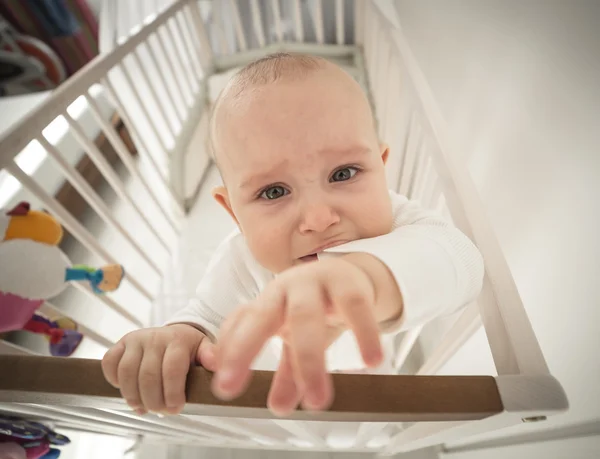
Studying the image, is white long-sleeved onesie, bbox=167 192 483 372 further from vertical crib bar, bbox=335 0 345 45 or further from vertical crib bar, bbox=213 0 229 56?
vertical crib bar, bbox=213 0 229 56

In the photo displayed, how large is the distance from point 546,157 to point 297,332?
431 mm

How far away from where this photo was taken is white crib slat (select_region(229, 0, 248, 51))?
1725 mm

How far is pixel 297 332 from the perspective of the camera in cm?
22

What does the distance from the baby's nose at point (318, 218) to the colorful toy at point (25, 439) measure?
516 millimetres

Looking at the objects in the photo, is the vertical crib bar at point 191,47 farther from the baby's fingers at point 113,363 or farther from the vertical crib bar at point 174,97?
the baby's fingers at point 113,363

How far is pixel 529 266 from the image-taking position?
1.80ft

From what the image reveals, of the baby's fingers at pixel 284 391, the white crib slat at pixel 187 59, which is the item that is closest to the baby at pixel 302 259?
the baby's fingers at pixel 284 391

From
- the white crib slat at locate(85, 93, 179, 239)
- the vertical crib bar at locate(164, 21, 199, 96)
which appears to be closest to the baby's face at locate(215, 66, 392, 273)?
the white crib slat at locate(85, 93, 179, 239)

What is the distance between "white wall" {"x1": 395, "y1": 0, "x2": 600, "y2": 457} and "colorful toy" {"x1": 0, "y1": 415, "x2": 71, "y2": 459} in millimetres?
752

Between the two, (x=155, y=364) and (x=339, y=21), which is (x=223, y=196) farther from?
(x=339, y=21)

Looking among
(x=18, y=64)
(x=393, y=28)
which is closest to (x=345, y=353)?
(x=393, y=28)

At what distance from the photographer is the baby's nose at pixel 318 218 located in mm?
444

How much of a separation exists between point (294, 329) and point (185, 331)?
10.3 inches

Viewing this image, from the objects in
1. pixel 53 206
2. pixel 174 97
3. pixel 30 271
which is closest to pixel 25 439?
pixel 30 271
